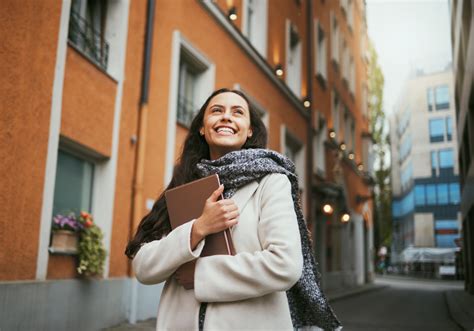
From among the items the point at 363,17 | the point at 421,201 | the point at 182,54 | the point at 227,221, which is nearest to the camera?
the point at 227,221

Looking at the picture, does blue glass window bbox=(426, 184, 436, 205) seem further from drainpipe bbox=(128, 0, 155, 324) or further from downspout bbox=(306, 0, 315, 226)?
drainpipe bbox=(128, 0, 155, 324)

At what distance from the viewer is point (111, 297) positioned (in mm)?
7621

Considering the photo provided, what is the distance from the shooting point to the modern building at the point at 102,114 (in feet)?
19.0

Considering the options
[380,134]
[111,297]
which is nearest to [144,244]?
[111,297]

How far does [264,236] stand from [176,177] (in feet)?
1.90

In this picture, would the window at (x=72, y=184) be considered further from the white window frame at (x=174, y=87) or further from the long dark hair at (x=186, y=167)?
the long dark hair at (x=186, y=167)

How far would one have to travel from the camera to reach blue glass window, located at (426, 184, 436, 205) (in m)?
53.5

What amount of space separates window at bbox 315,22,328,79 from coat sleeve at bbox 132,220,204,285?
755 inches

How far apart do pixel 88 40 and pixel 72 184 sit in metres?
2.19

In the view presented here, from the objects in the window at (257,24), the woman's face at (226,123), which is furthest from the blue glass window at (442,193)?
the woman's face at (226,123)

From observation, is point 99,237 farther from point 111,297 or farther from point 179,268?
point 179,268

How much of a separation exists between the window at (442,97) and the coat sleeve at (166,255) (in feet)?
181

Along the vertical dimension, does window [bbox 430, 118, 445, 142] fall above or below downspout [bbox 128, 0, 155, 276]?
above

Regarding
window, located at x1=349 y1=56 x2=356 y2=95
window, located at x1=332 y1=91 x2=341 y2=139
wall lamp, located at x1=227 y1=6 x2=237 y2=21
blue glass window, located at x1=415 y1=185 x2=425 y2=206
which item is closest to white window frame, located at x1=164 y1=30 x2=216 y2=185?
wall lamp, located at x1=227 y1=6 x2=237 y2=21
